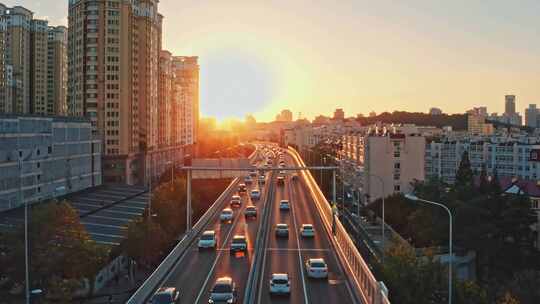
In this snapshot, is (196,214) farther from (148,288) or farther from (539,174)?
(539,174)

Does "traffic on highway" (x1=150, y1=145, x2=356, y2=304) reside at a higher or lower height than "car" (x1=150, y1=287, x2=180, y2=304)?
lower

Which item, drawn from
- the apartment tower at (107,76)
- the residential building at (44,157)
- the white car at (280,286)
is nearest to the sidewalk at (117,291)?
the residential building at (44,157)

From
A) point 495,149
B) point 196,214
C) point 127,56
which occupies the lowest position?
point 196,214

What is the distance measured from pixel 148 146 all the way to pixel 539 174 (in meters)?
52.6

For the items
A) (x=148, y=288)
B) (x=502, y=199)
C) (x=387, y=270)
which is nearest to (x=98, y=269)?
(x=148, y=288)

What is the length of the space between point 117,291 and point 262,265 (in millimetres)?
8402

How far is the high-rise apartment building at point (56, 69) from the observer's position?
3824 inches

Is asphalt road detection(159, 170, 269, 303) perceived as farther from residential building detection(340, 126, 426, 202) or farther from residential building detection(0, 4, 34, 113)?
residential building detection(0, 4, 34, 113)

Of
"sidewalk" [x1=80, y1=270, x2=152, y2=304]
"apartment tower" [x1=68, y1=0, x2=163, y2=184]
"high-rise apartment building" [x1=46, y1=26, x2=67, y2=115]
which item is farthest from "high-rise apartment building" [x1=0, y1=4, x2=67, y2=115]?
"sidewalk" [x1=80, y1=270, x2=152, y2=304]

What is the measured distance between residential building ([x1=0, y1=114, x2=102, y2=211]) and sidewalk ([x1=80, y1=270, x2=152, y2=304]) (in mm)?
8578

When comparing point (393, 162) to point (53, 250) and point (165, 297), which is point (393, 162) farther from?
point (165, 297)

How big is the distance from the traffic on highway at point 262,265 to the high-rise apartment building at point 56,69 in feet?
211

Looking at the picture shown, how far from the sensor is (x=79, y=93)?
67.9m

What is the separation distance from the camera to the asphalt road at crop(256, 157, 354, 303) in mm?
21391
